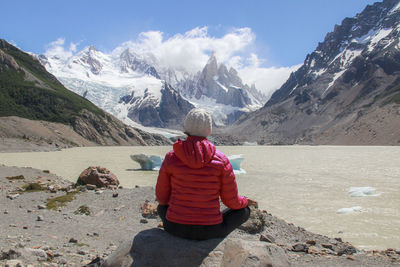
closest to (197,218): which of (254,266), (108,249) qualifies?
(254,266)

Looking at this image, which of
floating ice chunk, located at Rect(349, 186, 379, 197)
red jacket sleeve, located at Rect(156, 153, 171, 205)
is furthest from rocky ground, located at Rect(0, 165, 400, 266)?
floating ice chunk, located at Rect(349, 186, 379, 197)

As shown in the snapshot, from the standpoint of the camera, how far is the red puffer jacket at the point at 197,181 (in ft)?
16.7

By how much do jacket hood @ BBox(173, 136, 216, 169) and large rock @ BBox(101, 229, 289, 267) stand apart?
122 centimetres

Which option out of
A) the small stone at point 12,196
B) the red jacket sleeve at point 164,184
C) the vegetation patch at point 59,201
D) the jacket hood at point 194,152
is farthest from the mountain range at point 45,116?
the jacket hood at point 194,152

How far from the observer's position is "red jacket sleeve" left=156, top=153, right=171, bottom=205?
534 centimetres

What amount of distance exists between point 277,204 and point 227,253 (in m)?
15.6

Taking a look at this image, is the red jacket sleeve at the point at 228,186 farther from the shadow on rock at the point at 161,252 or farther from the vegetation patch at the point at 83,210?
the vegetation patch at the point at 83,210

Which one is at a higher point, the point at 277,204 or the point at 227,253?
the point at 227,253

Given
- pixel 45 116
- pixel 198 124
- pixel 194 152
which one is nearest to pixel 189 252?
pixel 194 152

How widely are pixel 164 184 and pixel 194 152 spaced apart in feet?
2.63

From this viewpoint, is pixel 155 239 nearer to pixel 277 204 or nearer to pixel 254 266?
pixel 254 266

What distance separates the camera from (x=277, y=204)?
19.7 m

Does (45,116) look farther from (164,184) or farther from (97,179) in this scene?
(164,184)

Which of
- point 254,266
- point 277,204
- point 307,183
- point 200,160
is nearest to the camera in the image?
point 254,266
